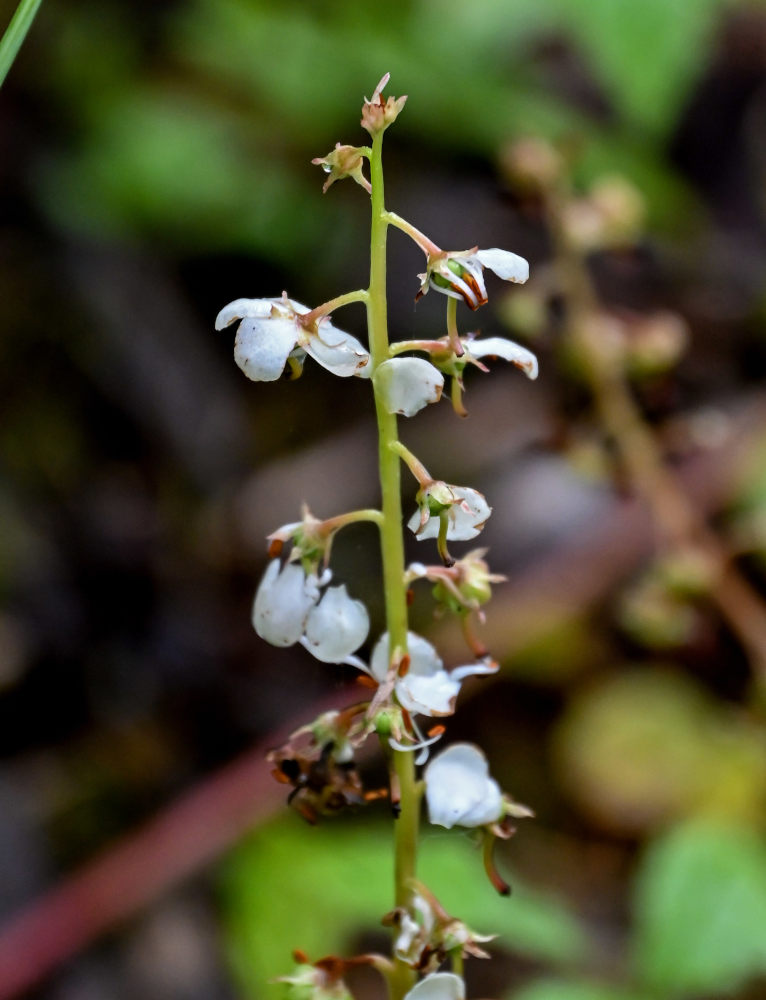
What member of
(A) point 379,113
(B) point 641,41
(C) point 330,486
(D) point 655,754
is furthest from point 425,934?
(B) point 641,41

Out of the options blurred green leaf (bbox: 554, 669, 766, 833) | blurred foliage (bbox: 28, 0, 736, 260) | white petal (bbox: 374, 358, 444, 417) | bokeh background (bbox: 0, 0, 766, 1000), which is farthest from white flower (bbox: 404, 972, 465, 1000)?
blurred foliage (bbox: 28, 0, 736, 260)

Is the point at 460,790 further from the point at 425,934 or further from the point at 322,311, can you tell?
the point at 322,311

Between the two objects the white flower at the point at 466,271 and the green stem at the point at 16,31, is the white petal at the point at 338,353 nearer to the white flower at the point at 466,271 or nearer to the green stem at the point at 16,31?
the white flower at the point at 466,271

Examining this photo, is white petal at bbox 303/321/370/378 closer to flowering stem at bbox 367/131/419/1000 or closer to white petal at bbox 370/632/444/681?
flowering stem at bbox 367/131/419/1000

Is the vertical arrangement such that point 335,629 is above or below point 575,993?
above

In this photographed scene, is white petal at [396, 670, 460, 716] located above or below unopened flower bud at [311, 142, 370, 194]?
below

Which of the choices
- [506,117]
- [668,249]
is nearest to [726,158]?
[668,249]

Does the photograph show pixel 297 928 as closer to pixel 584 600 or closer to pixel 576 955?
pixel 576 955

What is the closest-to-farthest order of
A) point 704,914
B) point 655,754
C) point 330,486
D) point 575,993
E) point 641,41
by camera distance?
point 575,993
point 704,914
point 655,754
point 641,41
point 330,486
